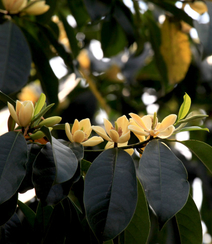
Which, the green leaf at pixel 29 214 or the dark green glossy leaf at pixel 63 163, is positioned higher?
the dark green glossy leaf at pixel 63 163

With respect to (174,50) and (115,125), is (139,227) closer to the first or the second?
(115,125)

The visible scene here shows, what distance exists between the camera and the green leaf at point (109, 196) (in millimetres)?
516

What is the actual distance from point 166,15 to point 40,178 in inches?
53.6

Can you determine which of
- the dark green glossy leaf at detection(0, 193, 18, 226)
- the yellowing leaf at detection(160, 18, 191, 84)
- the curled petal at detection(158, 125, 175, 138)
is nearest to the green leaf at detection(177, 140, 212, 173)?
the curled petal at detection(158, 125, 175, 138)

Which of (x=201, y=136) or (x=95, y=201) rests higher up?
(x=95, y=201)

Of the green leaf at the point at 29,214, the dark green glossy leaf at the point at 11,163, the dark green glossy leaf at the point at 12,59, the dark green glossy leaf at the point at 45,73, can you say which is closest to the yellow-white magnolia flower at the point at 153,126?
the dark green glossy leaf at the point at 11,163

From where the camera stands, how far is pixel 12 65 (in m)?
0.97

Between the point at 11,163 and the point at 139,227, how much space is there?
290 mm

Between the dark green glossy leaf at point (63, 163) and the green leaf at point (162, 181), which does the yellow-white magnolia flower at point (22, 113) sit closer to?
the dark green glossy leaf at point (63, 163)

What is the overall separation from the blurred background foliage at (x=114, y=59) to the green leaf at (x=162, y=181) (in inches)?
20.0

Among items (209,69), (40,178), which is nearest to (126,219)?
(40,178)

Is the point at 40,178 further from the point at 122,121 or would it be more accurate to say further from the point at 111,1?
the point at 111,1

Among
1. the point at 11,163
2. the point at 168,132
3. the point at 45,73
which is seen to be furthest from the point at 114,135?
the point at 45,73

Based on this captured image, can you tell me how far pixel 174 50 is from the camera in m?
1.64
